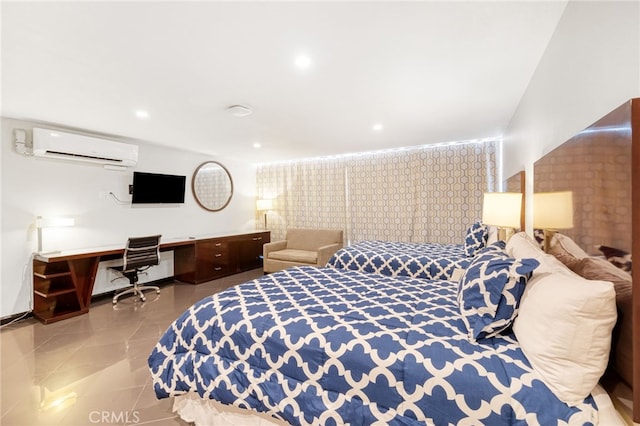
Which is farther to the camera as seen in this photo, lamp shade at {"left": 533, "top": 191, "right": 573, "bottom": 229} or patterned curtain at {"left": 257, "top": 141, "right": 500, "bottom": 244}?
patterned curtain at {"left": 257, "top": 141, "right": 500, "bottom": 244}

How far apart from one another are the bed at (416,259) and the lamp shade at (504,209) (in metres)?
0.76

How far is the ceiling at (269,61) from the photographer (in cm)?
158

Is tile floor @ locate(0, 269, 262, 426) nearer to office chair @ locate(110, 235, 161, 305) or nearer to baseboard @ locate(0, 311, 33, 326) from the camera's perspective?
baseboard @ locate(0, 311, 33, 326)

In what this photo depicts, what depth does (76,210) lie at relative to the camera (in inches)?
150

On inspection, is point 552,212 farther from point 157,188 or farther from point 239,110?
point 157,188

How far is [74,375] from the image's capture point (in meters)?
2.20

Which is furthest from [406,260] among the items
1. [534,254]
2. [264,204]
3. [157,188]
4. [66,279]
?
[66,279]

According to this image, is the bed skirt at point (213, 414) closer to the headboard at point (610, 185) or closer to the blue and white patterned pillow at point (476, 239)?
the headboard at point (610, 185)

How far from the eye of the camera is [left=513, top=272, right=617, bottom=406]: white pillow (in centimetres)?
94

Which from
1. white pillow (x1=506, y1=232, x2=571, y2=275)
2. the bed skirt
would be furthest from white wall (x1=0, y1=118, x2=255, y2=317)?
white pillow (x1=506, y1=232, x2=571, y2=275)

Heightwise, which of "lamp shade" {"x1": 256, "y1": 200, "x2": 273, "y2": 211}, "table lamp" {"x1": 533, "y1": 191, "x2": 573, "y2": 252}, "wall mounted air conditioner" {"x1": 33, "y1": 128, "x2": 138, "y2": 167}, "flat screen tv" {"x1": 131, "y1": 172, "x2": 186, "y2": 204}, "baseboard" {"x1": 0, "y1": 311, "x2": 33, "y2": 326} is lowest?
"baseboard" {"x1": 0, "y1": 311, "x2": 33, "y2": 326}

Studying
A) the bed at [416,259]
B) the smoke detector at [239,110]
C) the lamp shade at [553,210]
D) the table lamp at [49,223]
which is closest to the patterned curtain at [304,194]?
the bed at [416,259]

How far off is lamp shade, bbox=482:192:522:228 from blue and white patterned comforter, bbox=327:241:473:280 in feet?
2.57

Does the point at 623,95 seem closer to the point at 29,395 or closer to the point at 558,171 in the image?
the point at 558,171
